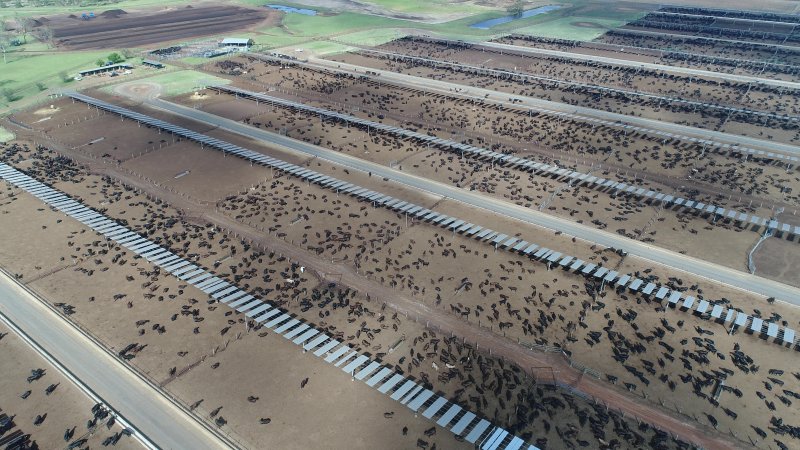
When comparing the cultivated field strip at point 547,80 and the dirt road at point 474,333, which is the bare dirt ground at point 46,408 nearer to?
the dirt road at point 474,333

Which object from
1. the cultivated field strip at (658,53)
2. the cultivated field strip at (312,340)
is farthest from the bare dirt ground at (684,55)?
the cultivated field strip at (312,340)

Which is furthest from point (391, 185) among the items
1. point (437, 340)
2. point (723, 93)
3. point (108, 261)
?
point (723, 93)

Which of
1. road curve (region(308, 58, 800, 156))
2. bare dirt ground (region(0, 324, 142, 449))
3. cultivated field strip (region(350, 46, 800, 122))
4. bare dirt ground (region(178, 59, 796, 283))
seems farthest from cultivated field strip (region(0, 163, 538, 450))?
cultivated field strip (region(350, 46, 800, 122))

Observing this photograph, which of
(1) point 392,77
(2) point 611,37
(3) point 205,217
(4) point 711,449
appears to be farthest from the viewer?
(2) point 611,37

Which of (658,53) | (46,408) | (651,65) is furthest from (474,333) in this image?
(658,53)

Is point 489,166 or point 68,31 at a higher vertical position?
point 68,31

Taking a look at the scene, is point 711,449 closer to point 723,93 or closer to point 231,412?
point 231,412

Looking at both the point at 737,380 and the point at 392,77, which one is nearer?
the point at 737,380
